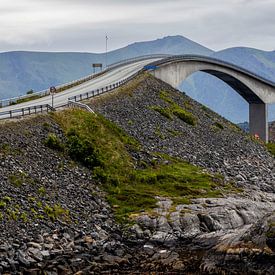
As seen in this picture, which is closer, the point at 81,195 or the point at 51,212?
the point at 51,212

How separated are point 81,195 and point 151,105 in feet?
114

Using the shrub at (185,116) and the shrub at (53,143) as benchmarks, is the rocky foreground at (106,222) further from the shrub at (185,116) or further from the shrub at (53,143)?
the shrub at (185,116)

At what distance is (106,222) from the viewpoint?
4916 centimetres

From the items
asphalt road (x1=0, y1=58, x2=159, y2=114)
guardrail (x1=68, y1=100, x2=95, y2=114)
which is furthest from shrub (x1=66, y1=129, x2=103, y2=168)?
asphalt road (x1=0, y1=58, x2=159, y2=114)

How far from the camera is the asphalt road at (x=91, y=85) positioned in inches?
2936

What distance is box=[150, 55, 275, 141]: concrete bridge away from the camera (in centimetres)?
11056

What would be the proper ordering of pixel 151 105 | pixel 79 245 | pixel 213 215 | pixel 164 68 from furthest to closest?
pixel 164 68 < pixel 151 105 < pixel 213 215 < pixel 79 245

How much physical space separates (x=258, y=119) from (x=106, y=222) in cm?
8393

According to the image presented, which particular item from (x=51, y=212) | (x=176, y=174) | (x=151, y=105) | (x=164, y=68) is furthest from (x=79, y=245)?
(x=164, y=68)

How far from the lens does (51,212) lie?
47219mm

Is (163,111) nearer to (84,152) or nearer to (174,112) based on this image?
(174,112)

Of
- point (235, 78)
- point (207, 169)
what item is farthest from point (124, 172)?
point (235, 78)

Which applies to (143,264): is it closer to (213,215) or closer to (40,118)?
(213,215)

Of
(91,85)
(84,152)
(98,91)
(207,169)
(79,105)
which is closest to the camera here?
(84,152)
